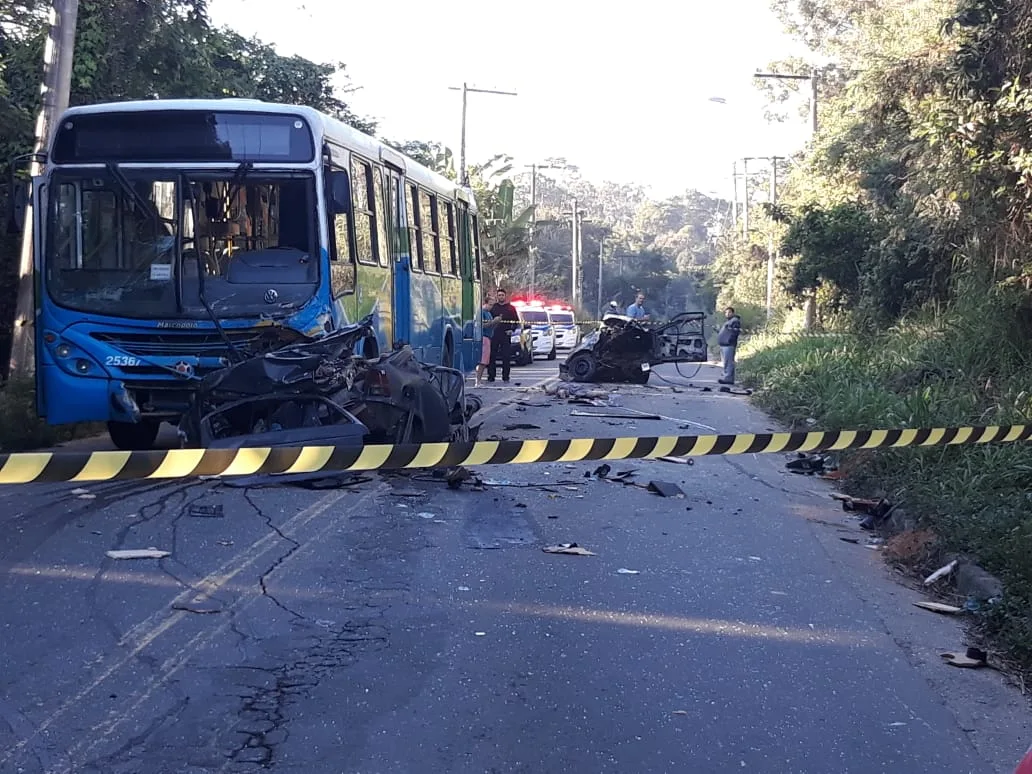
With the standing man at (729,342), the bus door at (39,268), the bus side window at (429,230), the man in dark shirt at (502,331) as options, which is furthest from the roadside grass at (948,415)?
the bus door at (39,268)

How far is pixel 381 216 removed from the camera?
13719 millimetres

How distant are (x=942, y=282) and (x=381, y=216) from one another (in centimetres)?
1048

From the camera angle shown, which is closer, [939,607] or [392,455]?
[392,455]

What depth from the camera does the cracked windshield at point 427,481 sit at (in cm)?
519

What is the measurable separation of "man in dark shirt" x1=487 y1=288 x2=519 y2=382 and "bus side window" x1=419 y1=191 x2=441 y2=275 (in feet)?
23.9

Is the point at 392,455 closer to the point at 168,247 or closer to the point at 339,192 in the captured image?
the point at 168,247

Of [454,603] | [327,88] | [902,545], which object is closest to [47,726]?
[454,603]

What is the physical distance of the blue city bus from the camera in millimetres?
10891

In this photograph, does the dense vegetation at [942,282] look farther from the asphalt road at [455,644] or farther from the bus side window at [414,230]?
the bus side window at [414,230]

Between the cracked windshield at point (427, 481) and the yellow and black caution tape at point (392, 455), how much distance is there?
28 millimetres

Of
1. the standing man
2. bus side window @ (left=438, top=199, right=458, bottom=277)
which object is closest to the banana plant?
the standing man

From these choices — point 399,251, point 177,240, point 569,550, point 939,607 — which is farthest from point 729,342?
point 939,607

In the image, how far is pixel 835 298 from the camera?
28.5m

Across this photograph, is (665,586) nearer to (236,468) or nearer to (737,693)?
(737,693)
